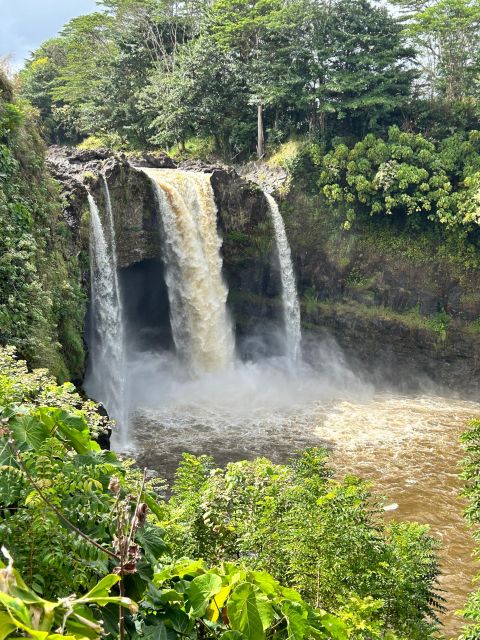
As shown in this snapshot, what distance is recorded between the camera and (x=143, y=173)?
61.0ft

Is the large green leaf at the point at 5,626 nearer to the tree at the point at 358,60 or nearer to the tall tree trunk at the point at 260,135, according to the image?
the tree at the point at 358,60

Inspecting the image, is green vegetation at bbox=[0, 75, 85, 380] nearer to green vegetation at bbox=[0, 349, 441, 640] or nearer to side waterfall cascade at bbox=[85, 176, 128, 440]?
side waterfall cascade at bbox=[85, 176, 128, 440]

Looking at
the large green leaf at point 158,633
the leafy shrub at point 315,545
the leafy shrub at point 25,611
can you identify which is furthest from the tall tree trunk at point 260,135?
the leafy shrub at point 25,611

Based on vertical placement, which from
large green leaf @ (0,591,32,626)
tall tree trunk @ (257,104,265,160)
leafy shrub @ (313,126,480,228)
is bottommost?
large green leaf @ (0,591,32,626)

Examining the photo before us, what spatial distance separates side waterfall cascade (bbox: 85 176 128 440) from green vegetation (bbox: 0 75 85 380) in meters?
2.07

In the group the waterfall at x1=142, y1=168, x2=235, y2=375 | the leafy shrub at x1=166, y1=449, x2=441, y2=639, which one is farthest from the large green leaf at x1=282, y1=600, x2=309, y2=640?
the waterfall at x1=142, y1=168, x2=235, y2=375

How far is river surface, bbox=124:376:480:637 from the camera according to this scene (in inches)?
470

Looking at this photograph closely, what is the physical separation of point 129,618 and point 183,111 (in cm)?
2660

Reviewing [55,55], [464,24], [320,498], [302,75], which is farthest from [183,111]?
[320,498]

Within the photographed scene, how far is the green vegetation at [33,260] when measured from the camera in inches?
380

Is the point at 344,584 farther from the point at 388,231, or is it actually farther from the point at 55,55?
the point at 55,55

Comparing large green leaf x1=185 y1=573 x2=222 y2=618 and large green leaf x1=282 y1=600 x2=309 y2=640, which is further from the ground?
large green leaf x1=185 y1=573 x2=222 y2=618

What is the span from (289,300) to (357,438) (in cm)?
831

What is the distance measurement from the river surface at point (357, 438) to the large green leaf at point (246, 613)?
27.8ft
